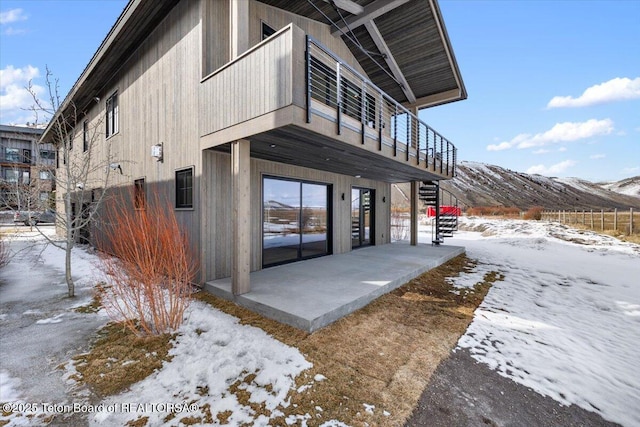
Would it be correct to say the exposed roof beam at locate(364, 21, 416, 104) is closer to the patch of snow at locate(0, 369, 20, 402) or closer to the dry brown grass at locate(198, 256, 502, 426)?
the dry brown grass at locate(198, 256, 502, 426)

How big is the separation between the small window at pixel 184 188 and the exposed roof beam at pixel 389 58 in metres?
6.39

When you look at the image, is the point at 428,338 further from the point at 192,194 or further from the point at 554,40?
the point at 554,40

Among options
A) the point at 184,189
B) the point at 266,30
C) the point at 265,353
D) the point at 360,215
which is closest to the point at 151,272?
the point at 265,353

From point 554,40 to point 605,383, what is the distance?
77.4ft

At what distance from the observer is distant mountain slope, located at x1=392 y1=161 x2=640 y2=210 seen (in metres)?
68.9

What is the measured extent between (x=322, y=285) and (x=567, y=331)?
144 inches

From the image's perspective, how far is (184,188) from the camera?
5.50 meters

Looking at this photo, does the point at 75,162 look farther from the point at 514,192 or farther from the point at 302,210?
the point at 514,192

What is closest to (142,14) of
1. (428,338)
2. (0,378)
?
(0,378)

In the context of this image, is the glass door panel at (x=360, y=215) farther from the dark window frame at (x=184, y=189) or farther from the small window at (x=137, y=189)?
the small window at (x=137, y=189)

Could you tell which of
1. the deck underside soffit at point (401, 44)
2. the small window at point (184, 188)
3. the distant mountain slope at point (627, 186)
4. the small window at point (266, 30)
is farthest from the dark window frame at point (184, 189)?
the distant mountain slope at point (627, 186)

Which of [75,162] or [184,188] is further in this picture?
[75,162]

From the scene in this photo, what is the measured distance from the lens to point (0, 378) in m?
2.55

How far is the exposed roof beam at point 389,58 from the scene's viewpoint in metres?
7.73
